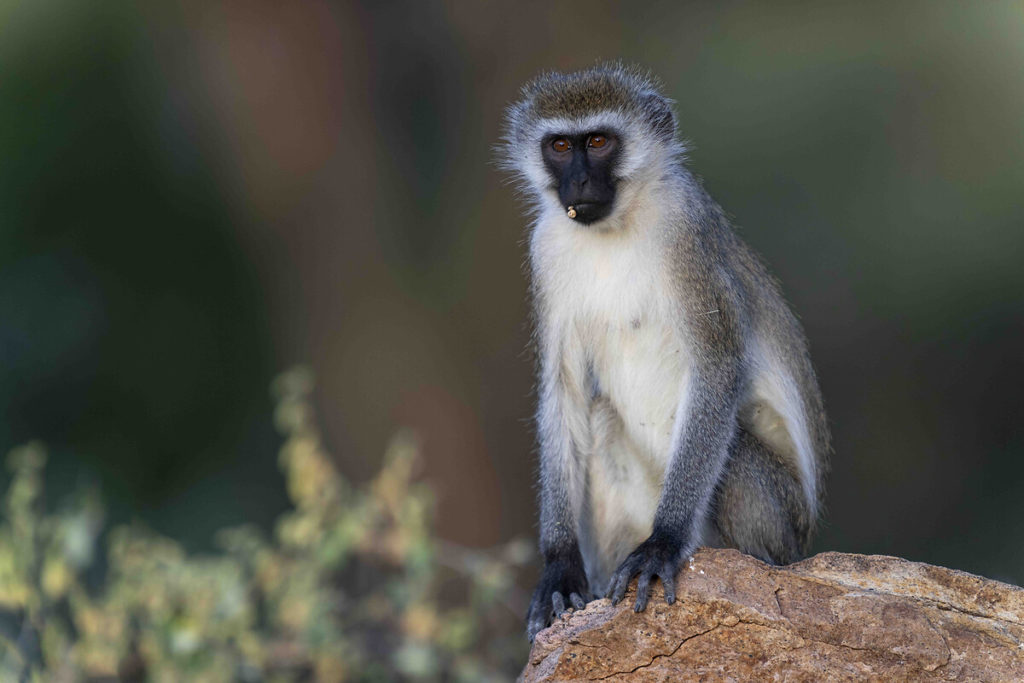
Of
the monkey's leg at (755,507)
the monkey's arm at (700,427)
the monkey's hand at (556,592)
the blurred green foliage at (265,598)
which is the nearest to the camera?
the monkey's arm at (700,427)

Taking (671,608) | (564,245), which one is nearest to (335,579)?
(564,245)

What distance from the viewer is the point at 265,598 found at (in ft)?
20.3

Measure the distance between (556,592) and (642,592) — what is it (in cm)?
59

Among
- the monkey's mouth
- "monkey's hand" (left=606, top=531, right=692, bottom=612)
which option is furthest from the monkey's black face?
"monkey's hand" (left=606, top=531, right=692, bottom=612)

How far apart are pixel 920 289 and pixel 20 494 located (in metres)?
5.51

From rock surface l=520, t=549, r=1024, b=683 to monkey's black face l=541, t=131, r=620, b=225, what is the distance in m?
1.30

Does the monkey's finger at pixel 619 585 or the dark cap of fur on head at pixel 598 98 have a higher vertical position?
the dark cap of fur on head at pixel 598 98

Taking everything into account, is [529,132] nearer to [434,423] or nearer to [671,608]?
[671,608]

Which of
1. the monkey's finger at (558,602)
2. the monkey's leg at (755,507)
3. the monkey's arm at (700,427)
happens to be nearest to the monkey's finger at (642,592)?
the monkey's arm at (700,427)

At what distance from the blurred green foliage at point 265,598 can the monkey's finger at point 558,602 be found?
1565mm

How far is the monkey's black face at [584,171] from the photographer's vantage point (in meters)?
4.38

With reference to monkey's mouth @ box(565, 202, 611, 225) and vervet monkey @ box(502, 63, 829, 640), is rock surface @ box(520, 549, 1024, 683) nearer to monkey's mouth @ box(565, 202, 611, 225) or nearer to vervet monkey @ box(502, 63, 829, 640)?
vervet monkey @ box(502, 63, 829, 640)

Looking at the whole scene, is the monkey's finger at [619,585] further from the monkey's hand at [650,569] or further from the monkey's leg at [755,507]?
the monkey's leg at [755,507]

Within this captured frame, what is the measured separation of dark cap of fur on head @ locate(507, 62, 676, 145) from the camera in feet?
15.2
